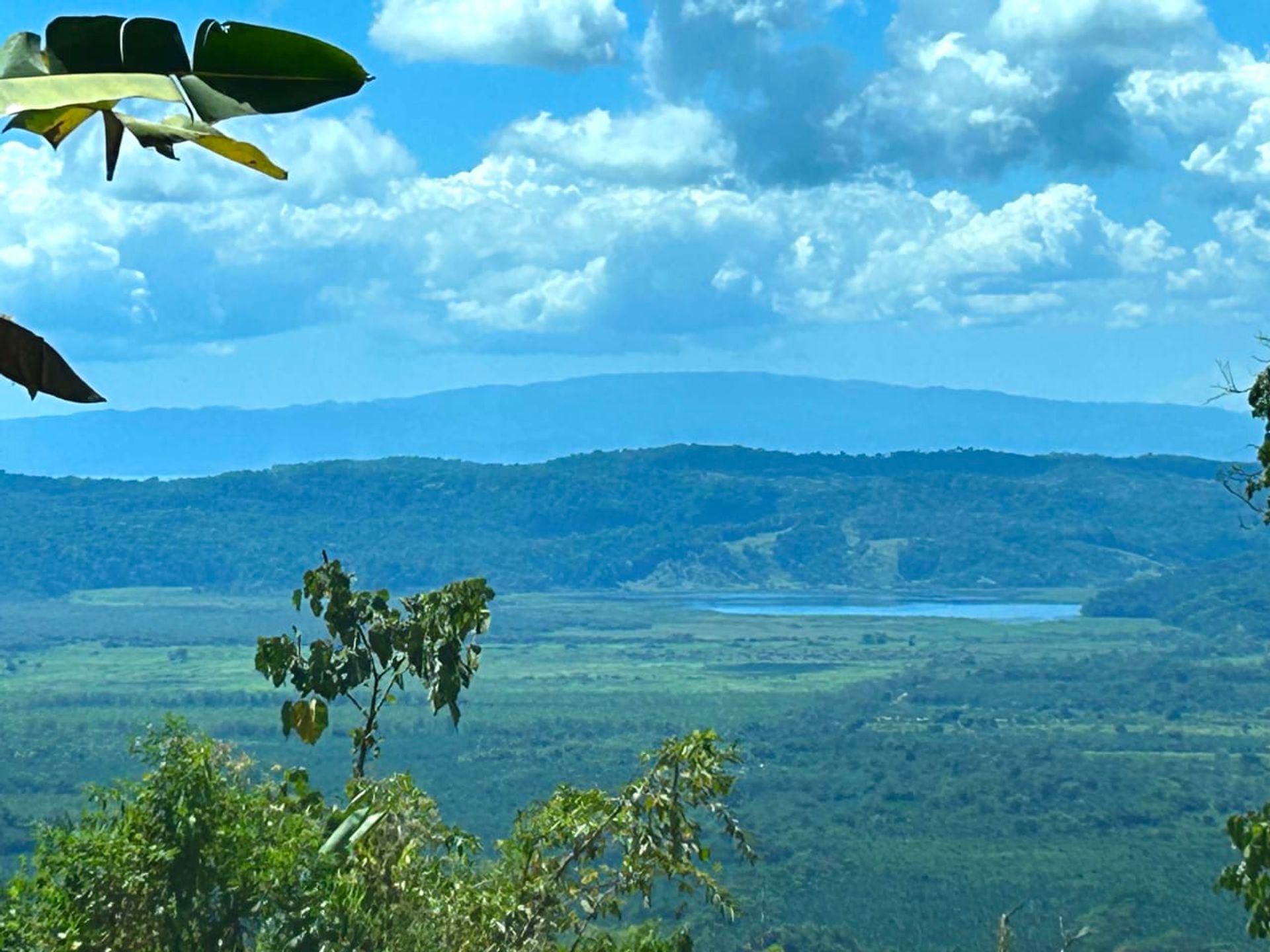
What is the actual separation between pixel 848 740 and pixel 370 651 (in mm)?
73640

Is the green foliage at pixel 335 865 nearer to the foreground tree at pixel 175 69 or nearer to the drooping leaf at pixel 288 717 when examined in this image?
the drooping leaf at pixel 288 717

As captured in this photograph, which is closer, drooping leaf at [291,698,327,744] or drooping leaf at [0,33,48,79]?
drooping leaf at [0,33,48,79]

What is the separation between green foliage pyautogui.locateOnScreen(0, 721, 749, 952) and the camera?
23.4 ft

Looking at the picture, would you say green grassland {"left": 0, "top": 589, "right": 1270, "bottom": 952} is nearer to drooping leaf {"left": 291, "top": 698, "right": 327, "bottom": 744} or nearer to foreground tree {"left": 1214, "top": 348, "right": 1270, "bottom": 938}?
drooping leaf {"left": 291, "top": 698, "right": 327, "bottom": 744}

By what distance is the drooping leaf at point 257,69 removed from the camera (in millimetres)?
2865

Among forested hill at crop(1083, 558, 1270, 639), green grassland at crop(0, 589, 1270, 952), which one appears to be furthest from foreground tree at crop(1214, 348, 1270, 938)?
forested hill at crop(1083, 558, 1270, 639)

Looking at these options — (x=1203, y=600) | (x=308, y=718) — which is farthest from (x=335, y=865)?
(x=1203, y=600)

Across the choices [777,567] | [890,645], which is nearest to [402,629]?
[890,645]

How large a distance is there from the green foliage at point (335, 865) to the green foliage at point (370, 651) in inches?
50.5

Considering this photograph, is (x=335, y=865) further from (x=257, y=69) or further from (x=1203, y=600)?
(x=1203, y=600)

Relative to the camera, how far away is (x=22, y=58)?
2865 mm

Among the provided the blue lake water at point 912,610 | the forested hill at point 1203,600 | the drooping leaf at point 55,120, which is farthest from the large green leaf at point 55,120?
the blue lake water at point 912,610

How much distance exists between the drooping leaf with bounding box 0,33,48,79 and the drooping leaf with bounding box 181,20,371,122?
224 millimetres

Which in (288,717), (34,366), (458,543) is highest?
(458,543)
